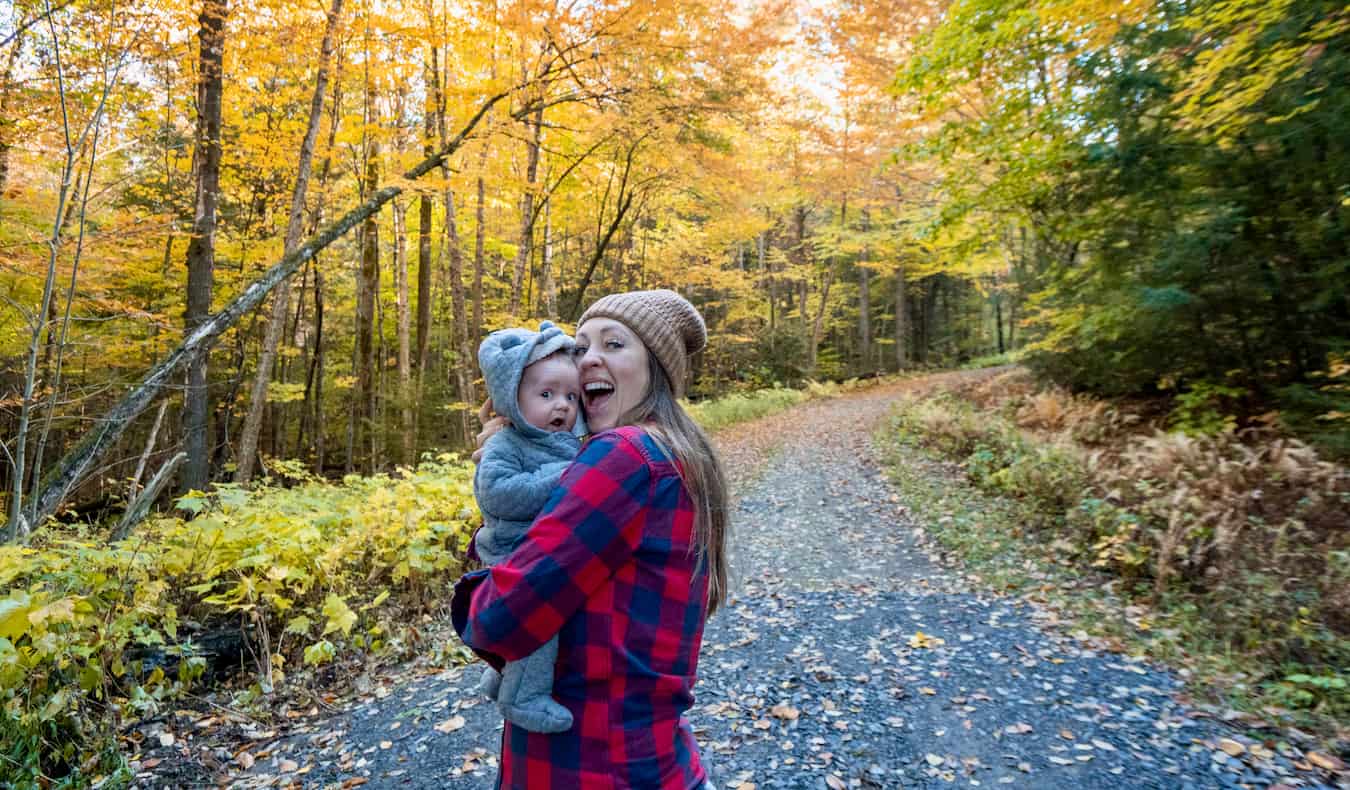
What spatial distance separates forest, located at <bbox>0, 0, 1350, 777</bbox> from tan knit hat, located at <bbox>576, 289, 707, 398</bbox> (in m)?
3.60

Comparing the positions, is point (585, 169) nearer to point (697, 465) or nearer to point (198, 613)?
point (198, 613)

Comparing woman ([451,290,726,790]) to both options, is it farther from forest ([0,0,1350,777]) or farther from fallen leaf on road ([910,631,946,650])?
fallen leaf on road ([910,631,946,650])

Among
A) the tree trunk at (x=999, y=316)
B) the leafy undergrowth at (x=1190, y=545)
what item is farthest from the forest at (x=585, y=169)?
the tree trunk at (x=999, y=316)

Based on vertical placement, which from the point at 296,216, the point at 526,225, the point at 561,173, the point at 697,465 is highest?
the point at 561,173

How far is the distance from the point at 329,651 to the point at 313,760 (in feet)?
2.66

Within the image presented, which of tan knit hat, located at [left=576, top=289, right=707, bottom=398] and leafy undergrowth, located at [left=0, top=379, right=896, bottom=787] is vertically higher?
tan knit hat, located at [left=576, top=289, right=707, bottom=398]

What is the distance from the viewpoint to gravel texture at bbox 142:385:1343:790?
3326mm

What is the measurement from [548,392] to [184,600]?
4510mm

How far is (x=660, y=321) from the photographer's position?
1442 millimetres

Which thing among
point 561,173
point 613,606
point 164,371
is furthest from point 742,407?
point 613,606

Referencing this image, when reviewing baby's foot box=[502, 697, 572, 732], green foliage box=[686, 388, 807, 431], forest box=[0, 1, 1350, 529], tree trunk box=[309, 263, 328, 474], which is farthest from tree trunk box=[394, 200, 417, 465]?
baby's foot box=[502, 697, 572, 732]

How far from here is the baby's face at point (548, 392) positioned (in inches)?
57.0

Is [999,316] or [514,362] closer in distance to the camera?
[514,362]

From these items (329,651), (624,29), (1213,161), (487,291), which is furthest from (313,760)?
(487,291)
